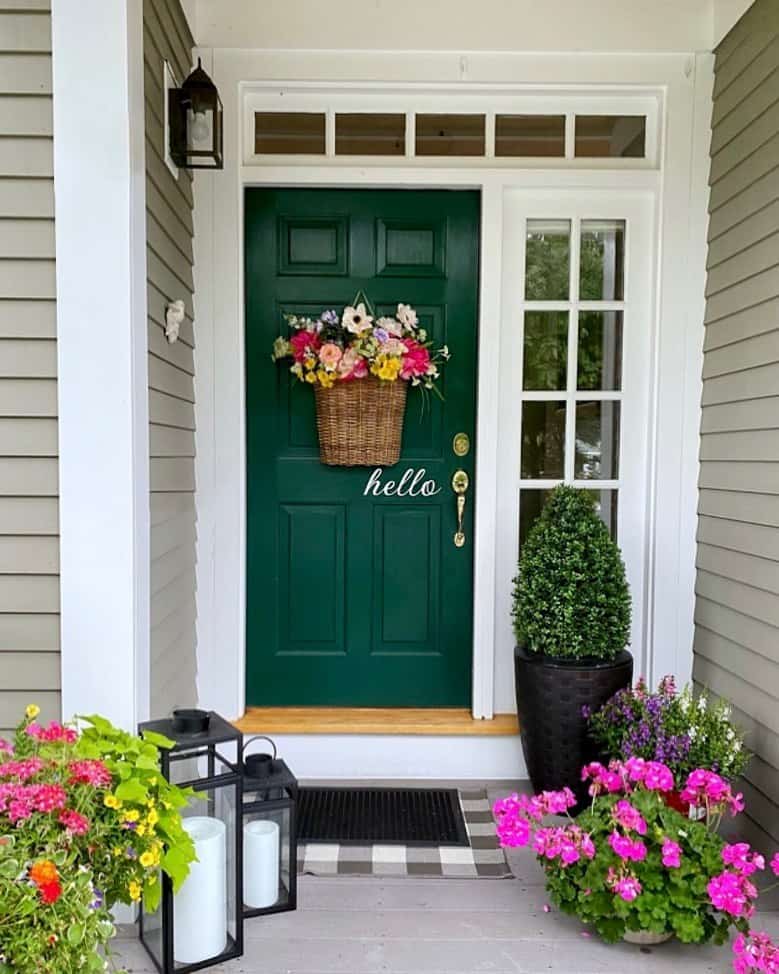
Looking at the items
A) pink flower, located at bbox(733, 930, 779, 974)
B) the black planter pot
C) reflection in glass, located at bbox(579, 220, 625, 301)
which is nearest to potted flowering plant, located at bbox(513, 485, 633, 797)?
the black planter pot

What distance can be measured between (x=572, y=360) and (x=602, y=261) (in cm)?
38

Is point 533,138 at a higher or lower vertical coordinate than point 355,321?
higher

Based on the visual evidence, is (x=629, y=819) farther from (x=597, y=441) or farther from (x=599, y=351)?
(x=599, y=351)

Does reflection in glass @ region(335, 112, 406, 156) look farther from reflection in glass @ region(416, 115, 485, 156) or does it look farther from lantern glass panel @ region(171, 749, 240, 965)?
lantern glass panel @ region(171, 749, 240, 965)

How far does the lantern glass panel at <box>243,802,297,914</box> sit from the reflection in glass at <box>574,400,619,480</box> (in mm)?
1565

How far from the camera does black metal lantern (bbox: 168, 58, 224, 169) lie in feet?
7.11

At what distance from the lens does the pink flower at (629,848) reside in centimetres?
163

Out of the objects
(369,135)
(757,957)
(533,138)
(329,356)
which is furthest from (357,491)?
(757,957)

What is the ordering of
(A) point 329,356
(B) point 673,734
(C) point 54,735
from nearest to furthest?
1. (C) point 54,735
2. (B) point 673,734
3. (A) point 329,356

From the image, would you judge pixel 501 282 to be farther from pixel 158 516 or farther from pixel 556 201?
pixel 158 516

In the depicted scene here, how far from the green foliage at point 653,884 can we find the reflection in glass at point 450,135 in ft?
7.01

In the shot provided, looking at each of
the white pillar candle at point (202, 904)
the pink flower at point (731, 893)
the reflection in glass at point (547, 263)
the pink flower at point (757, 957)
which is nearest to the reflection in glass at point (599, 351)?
the reflection in glass at point (547, 263)

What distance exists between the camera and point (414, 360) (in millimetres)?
2566

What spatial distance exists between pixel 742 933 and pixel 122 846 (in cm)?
135
